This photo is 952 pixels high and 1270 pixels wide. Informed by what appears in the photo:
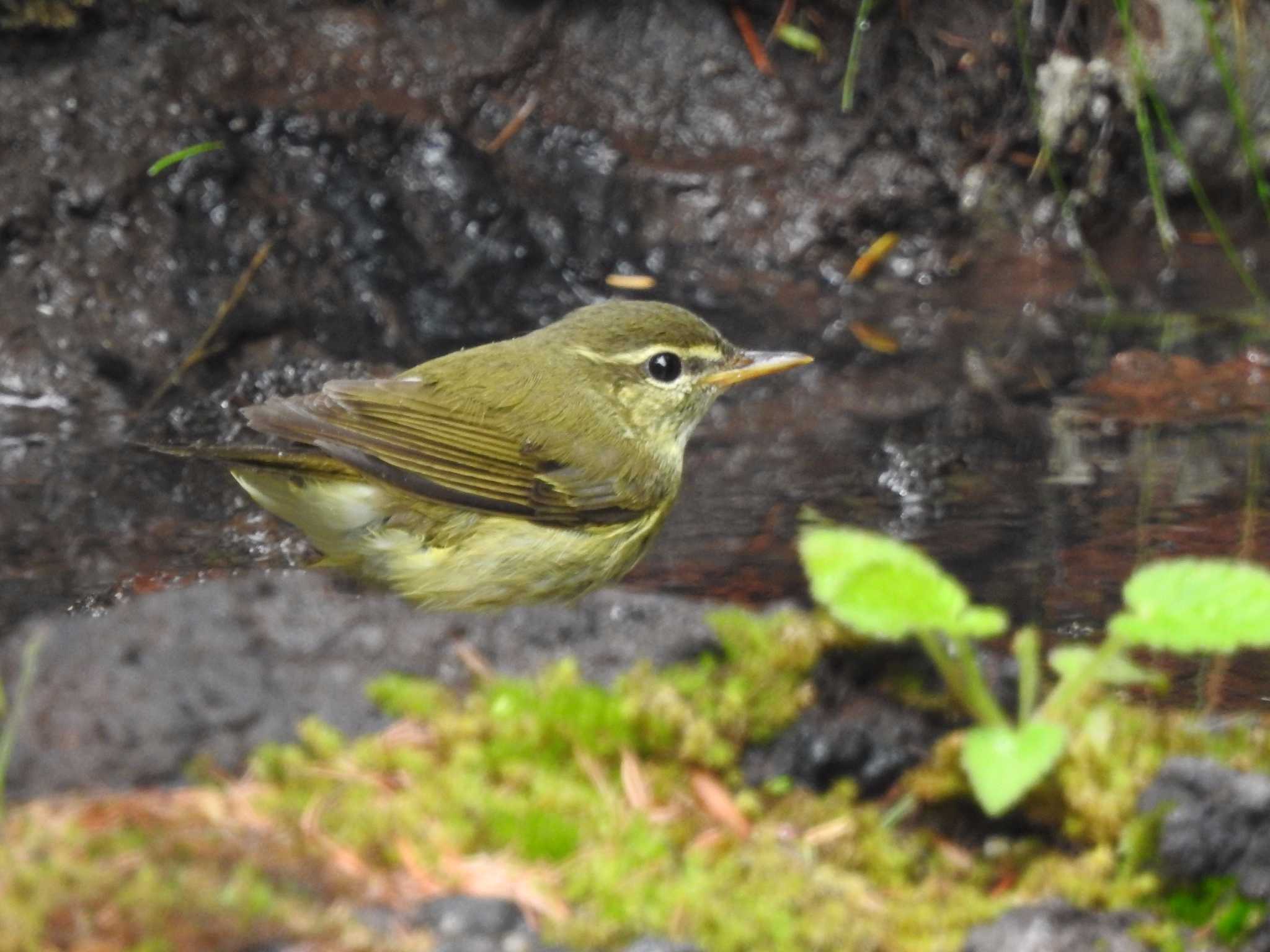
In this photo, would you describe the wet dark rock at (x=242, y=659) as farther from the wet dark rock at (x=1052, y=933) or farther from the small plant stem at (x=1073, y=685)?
the wet dark rock at (x=1052, y=933)

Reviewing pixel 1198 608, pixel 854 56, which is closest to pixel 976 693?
pixel 1198 608

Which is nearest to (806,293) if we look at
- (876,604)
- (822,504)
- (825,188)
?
(825,188)

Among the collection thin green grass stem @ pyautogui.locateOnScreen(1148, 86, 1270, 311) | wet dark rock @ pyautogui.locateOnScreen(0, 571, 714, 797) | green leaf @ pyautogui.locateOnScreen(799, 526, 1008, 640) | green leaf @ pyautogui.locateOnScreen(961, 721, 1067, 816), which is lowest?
wet dark rock @ pyautogui.locateOnScreen(0, 571, 714, 797)

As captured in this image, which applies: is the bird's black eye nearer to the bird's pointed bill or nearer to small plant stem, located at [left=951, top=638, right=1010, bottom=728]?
the bird's pointed bill

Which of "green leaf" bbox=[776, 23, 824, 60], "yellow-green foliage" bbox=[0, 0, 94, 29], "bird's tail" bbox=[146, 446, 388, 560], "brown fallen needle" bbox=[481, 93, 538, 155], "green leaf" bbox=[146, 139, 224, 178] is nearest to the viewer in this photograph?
"bird's tail" bbox=[146, 446, 388, 560]

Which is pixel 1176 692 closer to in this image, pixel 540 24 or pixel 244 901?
pixel 244 901

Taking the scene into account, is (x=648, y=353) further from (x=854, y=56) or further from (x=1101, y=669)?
(x=854, y=56)

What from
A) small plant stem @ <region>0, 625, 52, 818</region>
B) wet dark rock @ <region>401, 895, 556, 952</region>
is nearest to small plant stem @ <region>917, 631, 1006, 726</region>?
wet dark rock @ <region>401, 895, 556, 952</region>
